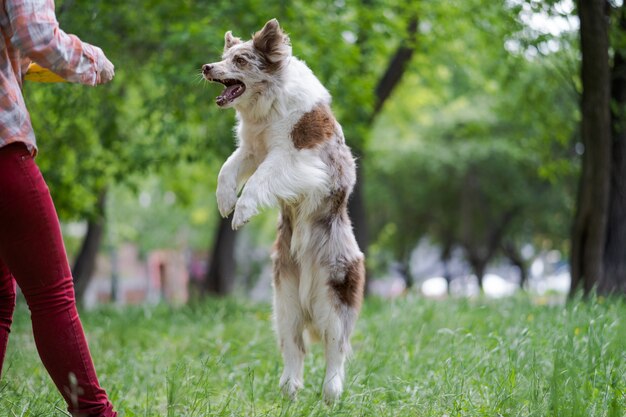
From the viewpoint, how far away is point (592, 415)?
3236mm

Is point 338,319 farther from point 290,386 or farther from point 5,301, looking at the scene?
point 5,301

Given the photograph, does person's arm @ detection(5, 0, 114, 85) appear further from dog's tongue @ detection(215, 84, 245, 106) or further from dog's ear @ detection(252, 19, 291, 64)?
dog's ear @ detection(252, 19, 291, 64)

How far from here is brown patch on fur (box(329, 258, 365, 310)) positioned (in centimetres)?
407

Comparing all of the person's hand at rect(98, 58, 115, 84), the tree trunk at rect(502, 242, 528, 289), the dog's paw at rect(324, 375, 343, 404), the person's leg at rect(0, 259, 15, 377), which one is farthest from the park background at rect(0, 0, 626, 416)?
the tree trunk at rect(502, 242, 528, 289)


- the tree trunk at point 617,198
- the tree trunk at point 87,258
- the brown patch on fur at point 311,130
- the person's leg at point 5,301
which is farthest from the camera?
the tree trunk at point 87,258

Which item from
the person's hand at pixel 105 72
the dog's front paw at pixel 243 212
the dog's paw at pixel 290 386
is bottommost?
the dog's paw at pixel 290 386

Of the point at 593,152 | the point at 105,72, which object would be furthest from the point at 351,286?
the point at 593,152

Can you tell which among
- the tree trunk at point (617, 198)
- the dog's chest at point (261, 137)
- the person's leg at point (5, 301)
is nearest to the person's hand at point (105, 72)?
the person's leg at point (5, 301)

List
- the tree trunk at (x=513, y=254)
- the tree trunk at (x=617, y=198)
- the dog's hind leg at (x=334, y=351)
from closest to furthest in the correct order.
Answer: the dog's hind leg at (x=334, y=351), the tree trunk at (x=617, y=198), the tree trunk at (x=513, y=254)

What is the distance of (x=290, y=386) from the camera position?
4.15m

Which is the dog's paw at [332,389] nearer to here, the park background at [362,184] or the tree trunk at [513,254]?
the park background at [362,184]

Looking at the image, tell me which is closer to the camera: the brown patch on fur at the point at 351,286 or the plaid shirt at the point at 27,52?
the plaid shirt at the point at 27,52

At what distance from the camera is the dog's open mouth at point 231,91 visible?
396cm

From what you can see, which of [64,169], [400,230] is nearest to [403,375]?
[64,169]
